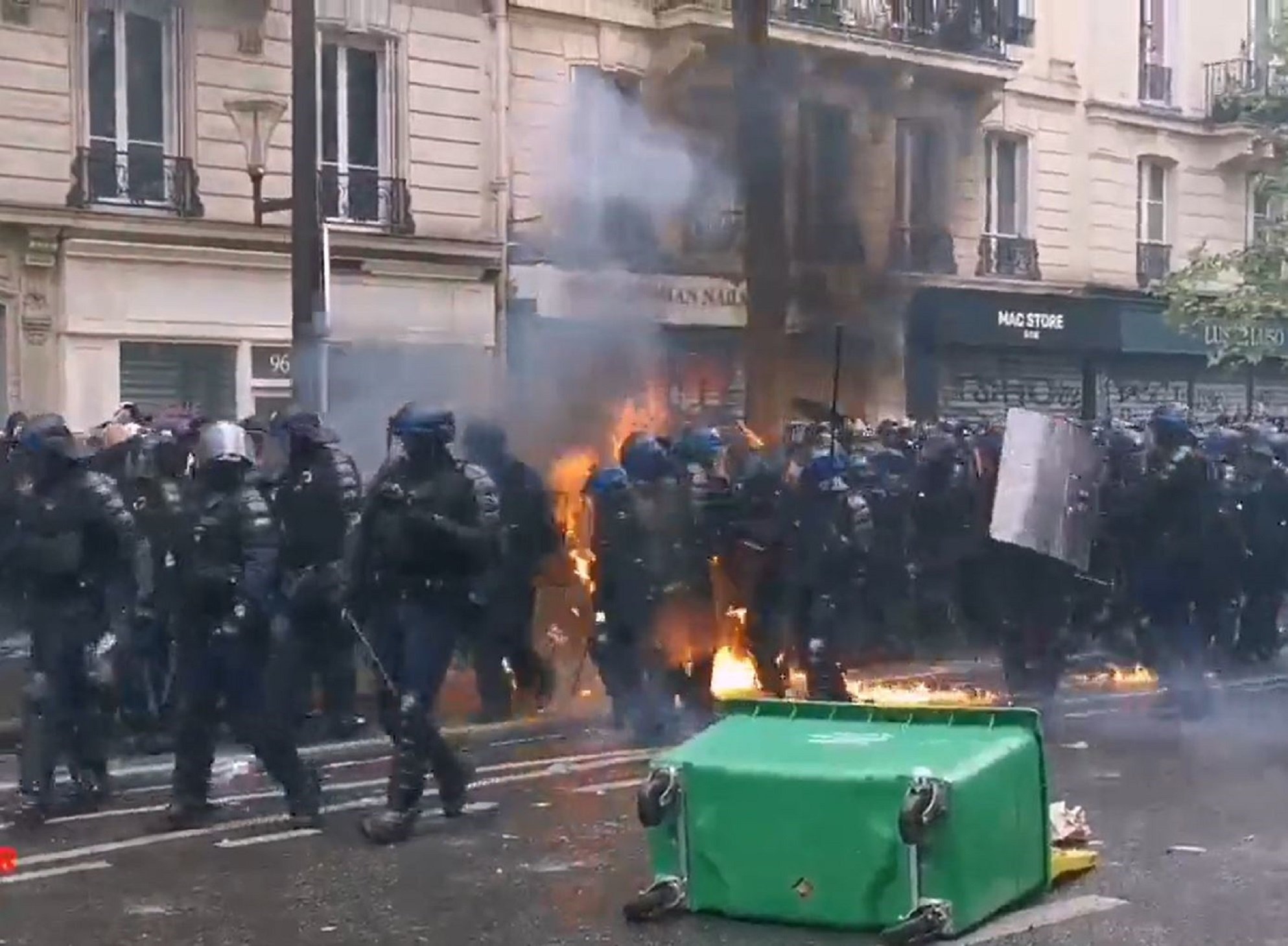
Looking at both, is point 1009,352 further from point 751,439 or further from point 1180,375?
point 751,439

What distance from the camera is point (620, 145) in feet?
53.5

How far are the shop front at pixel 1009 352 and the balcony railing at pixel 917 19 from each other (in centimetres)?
252

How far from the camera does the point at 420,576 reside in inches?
316

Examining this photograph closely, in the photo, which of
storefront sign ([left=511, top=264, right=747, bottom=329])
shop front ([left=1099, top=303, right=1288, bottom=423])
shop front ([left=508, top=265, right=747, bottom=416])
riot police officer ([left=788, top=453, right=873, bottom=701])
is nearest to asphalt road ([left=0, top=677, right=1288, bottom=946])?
riot police officer ([left=788, top=453, right=873, bottom=701])

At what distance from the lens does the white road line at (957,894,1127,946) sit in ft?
20.3

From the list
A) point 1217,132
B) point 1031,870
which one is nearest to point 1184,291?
point 1217,132

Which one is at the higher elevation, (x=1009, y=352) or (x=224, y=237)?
(x=224, y=237)

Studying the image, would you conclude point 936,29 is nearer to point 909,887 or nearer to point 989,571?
point 989,571

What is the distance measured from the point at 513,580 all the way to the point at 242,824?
3042 mm

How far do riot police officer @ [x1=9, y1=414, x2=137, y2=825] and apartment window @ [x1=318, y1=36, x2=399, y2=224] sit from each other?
10.4 m

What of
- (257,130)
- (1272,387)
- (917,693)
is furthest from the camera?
(1272,387)

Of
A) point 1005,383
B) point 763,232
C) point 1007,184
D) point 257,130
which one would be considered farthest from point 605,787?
point 1007,184

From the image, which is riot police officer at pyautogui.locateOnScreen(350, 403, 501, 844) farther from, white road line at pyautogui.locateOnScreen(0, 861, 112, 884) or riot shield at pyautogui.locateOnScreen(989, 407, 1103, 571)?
riot shield at pyautogui.locateOnScreen(989, 407, 1103, 571)

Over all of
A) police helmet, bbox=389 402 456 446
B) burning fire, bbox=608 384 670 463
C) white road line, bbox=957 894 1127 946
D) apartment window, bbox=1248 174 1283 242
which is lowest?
white road line, bbox=957 894 1127 946
